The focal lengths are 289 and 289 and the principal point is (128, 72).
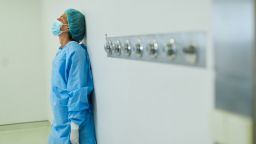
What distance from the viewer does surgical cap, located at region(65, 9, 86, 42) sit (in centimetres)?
190

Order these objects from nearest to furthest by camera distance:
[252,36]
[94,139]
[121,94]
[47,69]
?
[252,36] → [121,94] → [94,139] → [47,69]

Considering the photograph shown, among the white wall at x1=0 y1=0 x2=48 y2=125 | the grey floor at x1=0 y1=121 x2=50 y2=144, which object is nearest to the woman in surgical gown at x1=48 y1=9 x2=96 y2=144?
the grey floor at x1=0 y1=121 x2=50 y2=144

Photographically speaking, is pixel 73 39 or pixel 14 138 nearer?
pixel 73 39

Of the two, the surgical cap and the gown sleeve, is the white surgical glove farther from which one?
the surgical cap

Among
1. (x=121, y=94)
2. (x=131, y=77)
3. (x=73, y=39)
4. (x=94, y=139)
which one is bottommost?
(x=94, y=139)

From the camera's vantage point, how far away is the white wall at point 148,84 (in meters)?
0.80

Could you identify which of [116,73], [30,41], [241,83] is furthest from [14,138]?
[241,83]

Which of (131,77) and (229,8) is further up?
(229,8)

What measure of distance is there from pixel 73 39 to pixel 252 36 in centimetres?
155

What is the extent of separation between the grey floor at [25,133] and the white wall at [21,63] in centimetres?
8

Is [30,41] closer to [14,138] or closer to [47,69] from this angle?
[47,69]

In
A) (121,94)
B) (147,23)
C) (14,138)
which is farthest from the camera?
(14,138)

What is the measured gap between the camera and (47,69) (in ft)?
13.1

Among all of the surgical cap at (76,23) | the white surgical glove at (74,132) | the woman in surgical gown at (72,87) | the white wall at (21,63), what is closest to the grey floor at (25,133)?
the white wall at (21,63)
